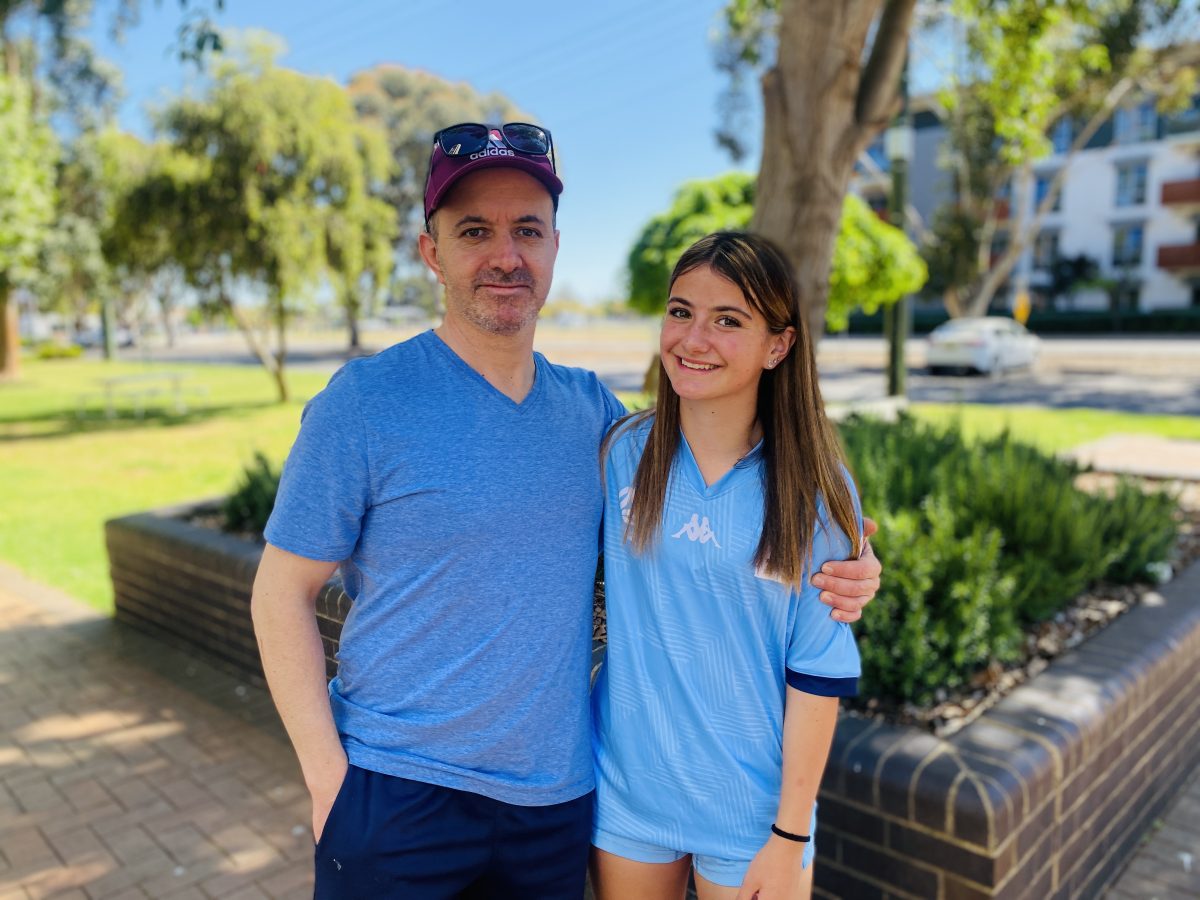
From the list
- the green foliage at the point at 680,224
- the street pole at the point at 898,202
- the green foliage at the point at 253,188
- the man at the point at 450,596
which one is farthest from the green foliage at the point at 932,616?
the green foliage at the point at 253,188

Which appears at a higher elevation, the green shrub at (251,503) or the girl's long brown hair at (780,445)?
the girl's long brown hair at (780,445)

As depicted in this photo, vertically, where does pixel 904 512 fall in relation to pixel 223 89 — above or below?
below

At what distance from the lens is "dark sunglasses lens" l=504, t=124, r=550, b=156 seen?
1848mm

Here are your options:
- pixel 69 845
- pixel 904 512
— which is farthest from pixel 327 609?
pixel 904 512

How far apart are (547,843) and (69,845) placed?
8.67 feet

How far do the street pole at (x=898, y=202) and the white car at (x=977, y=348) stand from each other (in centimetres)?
883

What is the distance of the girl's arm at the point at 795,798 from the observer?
5.69 feet

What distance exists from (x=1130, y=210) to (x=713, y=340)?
152ft

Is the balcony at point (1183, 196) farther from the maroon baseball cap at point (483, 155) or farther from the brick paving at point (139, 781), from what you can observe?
the maroon baseball cap at point (483, 155)

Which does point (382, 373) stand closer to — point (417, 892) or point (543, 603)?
point (543, 603)

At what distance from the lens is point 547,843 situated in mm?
1793

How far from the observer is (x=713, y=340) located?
1.79 meters

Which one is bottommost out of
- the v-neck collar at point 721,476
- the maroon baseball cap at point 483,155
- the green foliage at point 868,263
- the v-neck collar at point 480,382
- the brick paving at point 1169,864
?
the brick paving at point 1169,864

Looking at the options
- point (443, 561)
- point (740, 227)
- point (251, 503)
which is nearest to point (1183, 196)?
point (740, 227)
